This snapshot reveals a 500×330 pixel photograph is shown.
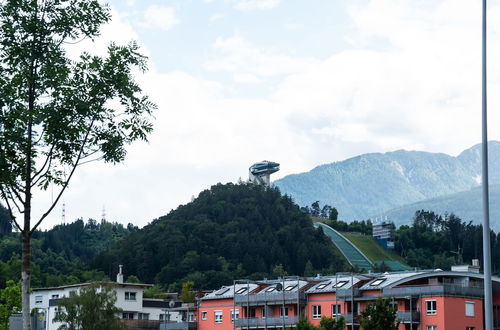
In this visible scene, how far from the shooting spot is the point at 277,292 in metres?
113

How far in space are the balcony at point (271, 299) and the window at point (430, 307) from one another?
1845 centimetres

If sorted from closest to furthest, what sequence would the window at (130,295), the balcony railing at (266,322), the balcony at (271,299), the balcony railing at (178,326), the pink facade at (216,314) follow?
the balcony railing at (266,322) < the balcony at (271,299) < the pink facade at (216,314) < the balcony railing at (178,326) < the window at (130,295)

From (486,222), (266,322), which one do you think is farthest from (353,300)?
(486,222)

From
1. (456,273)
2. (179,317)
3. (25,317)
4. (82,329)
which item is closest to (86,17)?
(25,317)

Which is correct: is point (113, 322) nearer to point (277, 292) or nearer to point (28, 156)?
point (277, 292)

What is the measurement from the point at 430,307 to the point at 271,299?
911 inches

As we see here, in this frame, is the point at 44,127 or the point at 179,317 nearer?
the point at 44,127

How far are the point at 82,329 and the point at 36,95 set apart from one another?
5584cm

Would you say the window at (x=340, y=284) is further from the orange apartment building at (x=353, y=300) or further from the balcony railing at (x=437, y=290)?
the balcony railing at (x=437, y=290)

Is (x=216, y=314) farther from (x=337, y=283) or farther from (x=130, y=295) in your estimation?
(x=337, y=283)

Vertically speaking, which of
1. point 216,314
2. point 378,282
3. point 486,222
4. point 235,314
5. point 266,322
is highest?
point 486,222

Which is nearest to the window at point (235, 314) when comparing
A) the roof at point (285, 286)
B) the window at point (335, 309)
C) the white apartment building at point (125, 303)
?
the roof at point (285, 286)

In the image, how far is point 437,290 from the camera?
95312 millimetres

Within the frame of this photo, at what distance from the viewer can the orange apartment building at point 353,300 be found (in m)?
95.8
